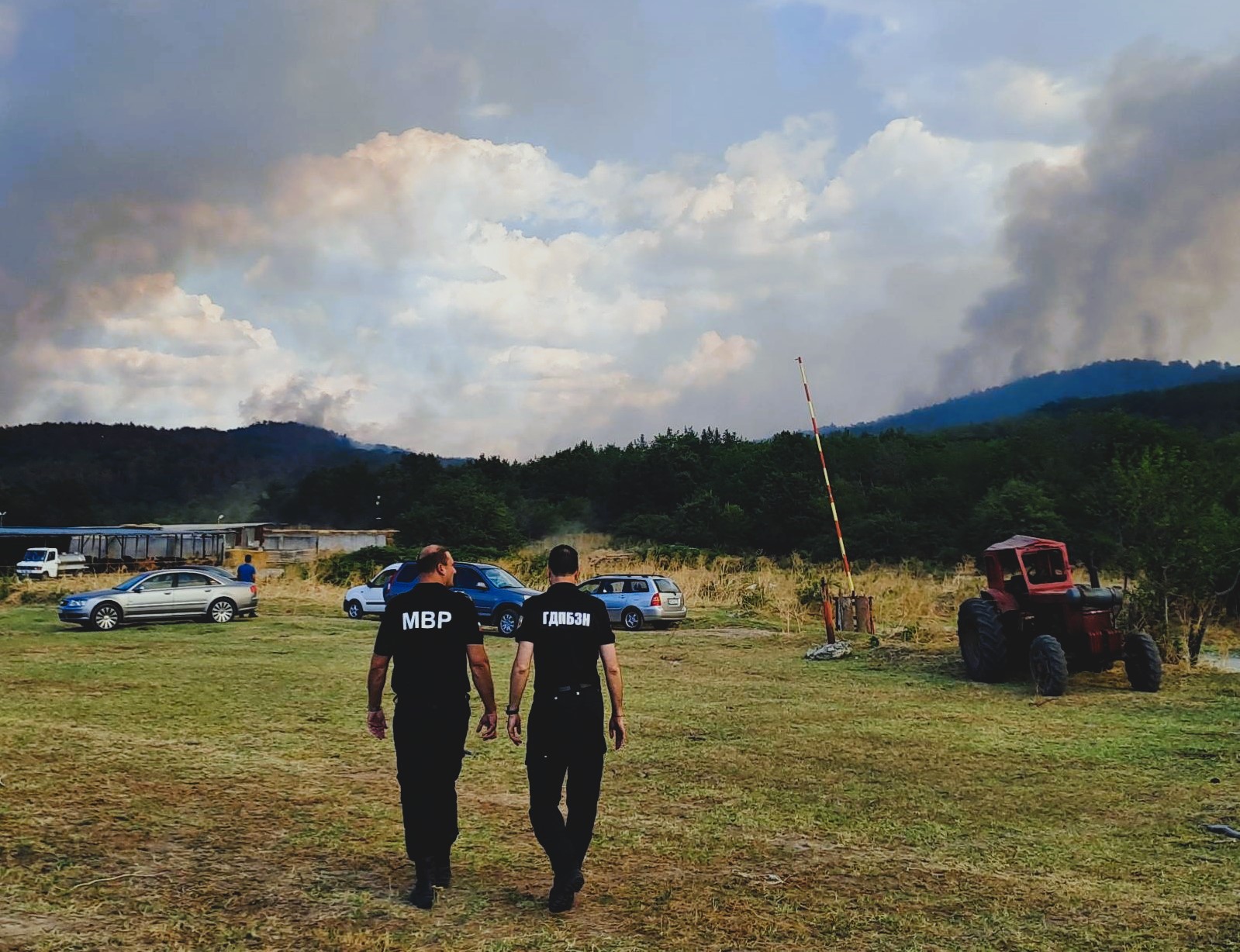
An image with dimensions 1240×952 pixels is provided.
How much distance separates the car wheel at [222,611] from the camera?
78.4 ft

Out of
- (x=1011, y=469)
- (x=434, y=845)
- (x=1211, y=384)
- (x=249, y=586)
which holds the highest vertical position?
(x=1211, y=384)

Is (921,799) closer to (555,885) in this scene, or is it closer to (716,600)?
(555,885)

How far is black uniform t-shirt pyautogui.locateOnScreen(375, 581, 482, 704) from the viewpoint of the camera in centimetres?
552

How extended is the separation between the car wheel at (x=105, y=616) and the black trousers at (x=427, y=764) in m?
19.6

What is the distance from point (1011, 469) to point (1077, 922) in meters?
57.3

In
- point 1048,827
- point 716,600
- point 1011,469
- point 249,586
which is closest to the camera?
point 1048,827

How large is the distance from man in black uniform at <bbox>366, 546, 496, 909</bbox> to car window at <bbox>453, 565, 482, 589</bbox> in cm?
1651

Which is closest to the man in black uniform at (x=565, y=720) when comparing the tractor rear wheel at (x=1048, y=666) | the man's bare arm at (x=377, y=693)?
the man's bare arm at (x=377, y=693)

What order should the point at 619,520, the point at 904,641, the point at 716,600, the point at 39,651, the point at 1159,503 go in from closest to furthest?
the point at 1159,503
the point at 39,651
the point at 904,641
the point at 716,600
the point at 619,520

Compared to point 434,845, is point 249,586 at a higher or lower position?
higher

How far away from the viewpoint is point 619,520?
77.7m

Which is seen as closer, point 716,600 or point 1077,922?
point 1077,922

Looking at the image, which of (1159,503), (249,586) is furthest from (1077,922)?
(249,586)

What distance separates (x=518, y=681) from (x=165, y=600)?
20.3m
